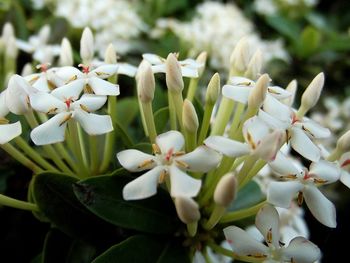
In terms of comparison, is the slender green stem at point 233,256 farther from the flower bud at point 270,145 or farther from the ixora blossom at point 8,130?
the ixora blossom at point 8,130

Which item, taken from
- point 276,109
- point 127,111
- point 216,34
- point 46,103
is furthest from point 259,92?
point 216,34

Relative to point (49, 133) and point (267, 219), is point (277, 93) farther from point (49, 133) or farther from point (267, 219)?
point (49, 133)

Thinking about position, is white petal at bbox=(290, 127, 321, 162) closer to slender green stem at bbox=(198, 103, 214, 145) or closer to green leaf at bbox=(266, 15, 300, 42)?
slender green stem at bbox=(198, 103, 214, 145)


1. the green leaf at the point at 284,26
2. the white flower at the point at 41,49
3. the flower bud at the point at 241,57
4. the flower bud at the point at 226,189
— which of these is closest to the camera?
the flower bud at the point at 226,189

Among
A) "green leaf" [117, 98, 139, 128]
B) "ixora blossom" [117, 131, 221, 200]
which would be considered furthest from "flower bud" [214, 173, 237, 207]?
"green leaf" [117, 98, 139, 128]

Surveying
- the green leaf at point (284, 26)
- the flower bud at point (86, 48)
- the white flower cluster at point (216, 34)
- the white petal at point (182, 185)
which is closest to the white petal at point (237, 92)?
the white petal at point (182, 185)

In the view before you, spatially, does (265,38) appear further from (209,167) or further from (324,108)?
(209,167)
